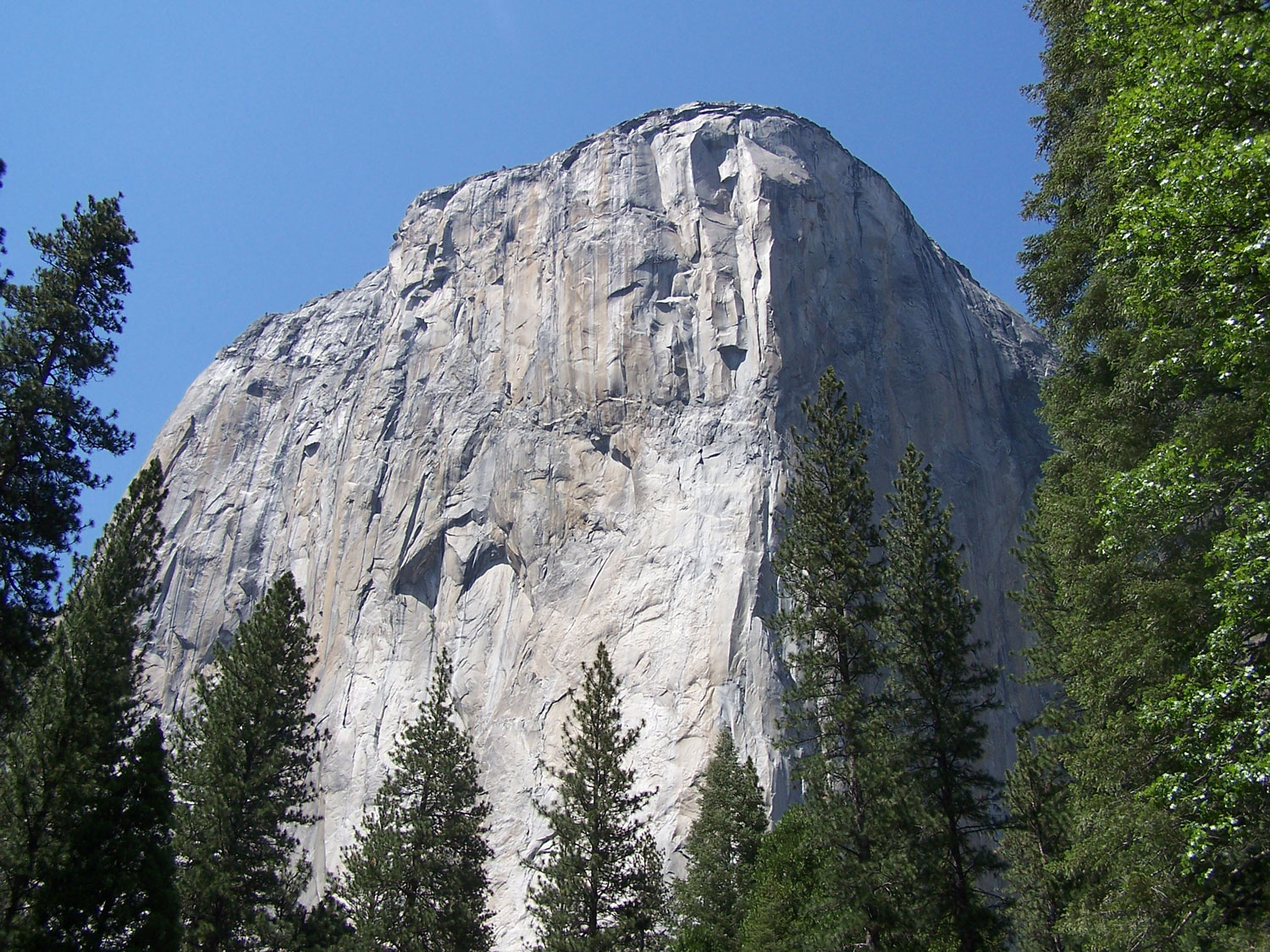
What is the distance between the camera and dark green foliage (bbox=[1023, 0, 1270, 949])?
9500 millimetres

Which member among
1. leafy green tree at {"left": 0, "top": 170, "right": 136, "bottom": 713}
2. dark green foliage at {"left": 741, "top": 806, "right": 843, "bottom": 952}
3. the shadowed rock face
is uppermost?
the shadowed rock face

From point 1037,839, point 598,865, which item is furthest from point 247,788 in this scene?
point 1037,839

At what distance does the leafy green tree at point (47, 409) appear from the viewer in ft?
45.9

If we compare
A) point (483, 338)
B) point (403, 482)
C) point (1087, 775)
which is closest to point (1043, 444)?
point (483, 338)

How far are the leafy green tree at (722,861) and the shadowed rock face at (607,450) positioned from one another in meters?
16.2

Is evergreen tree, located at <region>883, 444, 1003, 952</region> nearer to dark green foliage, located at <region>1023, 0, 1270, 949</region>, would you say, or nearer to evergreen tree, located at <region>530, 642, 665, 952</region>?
dark green foliage, located at <region>1023, 0, 1270, 949</region>

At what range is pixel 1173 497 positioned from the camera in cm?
1032

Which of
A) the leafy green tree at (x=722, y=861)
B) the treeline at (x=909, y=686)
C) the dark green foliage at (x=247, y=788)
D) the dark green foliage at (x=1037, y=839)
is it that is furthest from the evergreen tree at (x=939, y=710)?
the dark green foliage at (x=247, y=788)

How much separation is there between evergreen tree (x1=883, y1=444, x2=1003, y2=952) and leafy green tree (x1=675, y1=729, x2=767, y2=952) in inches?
263

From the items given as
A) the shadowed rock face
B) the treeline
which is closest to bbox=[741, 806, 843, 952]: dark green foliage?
the treeline

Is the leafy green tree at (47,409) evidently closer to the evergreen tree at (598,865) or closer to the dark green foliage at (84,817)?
the dark green foliage at (84,817)

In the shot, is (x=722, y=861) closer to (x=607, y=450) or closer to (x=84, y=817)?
(x=84, y=817)

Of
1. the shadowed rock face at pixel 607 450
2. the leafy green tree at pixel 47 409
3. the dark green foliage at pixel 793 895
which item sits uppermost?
the shadowed rock face at pixel 607 450

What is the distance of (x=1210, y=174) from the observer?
9664mm
